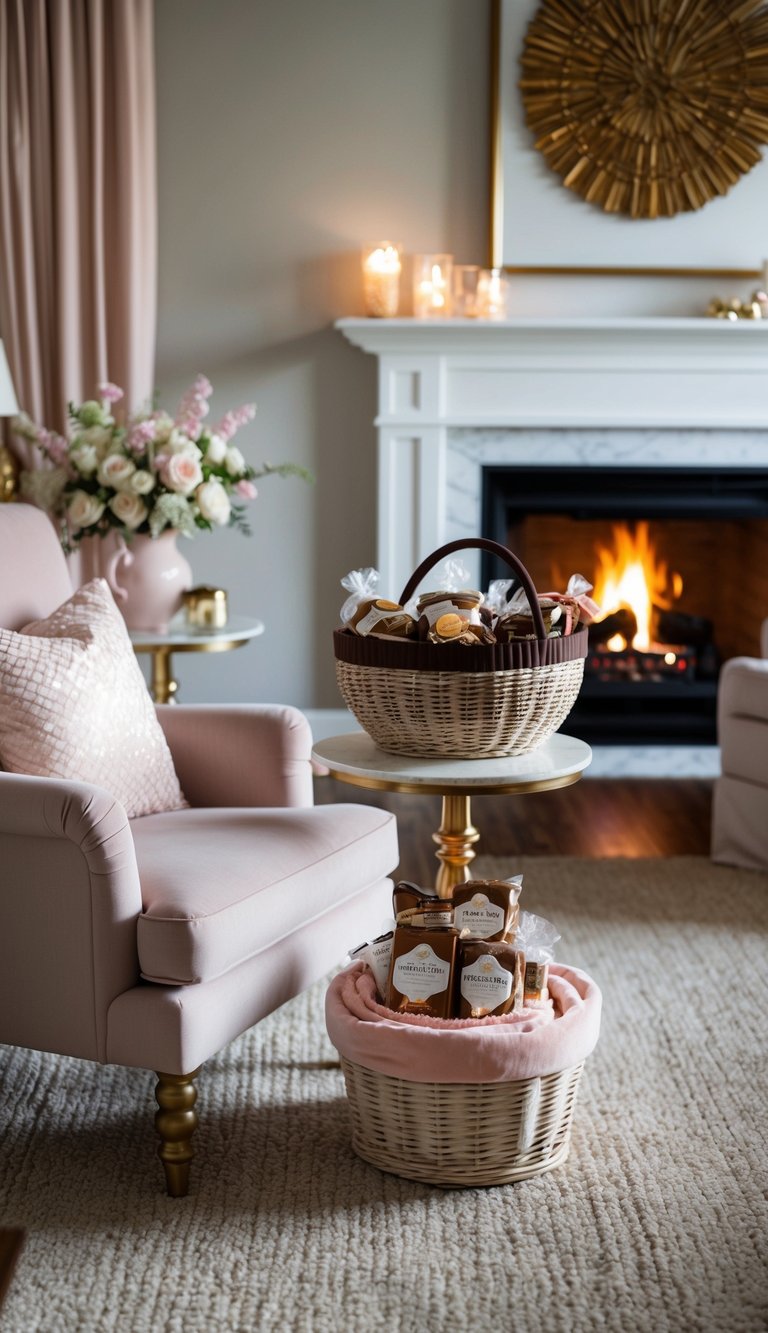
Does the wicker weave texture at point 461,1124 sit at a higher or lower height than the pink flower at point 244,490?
lower

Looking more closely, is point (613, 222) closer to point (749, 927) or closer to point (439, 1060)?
point (749, 927)

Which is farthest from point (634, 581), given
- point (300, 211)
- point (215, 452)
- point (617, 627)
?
point (215, 452)

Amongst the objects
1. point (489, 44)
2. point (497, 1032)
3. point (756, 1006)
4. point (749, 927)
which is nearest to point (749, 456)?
point (489, 44)

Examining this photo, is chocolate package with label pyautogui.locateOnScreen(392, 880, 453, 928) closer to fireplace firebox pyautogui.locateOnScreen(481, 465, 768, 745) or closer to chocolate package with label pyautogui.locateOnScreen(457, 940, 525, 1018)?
chocolate package with label pyautogui.locateOnScreen(457, 940, 525, 1018)

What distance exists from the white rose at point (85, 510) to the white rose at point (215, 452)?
0.28m

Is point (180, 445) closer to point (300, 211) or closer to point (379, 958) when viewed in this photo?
point (300, 211)

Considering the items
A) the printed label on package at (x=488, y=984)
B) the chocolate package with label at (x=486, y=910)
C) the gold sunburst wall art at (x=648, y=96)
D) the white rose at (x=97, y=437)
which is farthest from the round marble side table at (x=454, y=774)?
the gold sunburst wall art at (x=648, y=96)

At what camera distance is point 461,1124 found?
6.21 feet

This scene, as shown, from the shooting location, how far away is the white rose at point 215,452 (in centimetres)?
325

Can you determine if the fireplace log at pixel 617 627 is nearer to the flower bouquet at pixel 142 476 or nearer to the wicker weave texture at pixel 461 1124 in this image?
the flower bouquet at pixel 142 476

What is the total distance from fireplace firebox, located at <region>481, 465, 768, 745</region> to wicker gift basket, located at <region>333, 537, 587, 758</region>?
225cm

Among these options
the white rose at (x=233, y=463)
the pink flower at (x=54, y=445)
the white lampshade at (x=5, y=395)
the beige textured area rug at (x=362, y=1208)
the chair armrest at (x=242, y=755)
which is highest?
the white lampshade at (x=5, y=395)

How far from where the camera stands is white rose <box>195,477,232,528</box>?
3.17 meters

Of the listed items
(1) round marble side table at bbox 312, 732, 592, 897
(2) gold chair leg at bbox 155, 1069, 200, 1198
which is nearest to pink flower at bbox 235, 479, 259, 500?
(1) round marble side table at bbox 312, 732, 592, 897
